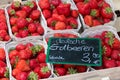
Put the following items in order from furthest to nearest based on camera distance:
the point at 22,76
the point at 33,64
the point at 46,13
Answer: the point at 46,13
the point at 33,64
the point at 22,76

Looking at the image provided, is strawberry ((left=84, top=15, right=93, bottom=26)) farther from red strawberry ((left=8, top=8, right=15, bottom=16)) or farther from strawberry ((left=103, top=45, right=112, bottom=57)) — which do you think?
red strawberry ((left=8, top=8, right=15, bottom=16))

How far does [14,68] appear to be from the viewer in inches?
67.7

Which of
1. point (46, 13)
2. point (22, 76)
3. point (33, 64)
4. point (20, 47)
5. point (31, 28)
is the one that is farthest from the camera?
point (46, 13)

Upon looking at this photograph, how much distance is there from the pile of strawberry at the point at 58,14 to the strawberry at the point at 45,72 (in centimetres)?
36

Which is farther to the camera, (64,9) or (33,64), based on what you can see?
(64,9)

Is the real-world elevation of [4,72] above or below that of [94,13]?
below

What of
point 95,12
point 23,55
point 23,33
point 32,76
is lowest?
point 32,76

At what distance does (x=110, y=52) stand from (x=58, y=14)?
0.49 meters

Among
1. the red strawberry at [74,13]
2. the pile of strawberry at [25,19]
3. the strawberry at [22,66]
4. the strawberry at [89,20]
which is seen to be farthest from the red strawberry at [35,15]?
the strawberry at [22,66]

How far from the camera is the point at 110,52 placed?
5.83 feet

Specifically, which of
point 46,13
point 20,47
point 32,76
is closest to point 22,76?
point 32,76

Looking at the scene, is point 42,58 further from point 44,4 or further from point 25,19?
point 44,4

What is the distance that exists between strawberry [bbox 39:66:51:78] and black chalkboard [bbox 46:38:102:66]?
0.29ft

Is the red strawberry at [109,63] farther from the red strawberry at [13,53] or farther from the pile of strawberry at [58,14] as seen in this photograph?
the red strawberry at [13,53]
